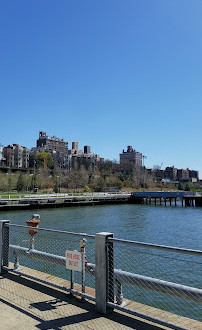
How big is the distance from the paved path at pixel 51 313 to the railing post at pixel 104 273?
0.21 metres

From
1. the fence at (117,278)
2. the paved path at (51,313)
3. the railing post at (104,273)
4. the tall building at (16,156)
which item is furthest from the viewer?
the tall building at (16,156)

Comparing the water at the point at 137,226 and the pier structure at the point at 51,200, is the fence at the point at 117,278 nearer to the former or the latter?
the water at the point at 137,226

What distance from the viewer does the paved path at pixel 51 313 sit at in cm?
439

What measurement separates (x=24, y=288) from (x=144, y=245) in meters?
3.08

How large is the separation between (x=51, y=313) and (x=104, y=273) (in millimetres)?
1112

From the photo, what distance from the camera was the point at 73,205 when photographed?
6334cm

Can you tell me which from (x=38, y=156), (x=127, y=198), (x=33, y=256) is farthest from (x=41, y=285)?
(x=38, y=156)

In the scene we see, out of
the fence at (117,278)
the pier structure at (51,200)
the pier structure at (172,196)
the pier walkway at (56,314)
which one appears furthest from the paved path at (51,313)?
the pier structure at (172,196)

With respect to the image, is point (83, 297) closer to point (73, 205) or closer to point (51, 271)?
point (51, 271)

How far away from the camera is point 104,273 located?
16.2ft

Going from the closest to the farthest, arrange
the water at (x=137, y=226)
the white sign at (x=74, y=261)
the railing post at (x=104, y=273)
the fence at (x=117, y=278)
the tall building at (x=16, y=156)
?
the fence at (x=117, y=278)
the railing post at (x=104, y=273)
the white sign at (x=74, y=261)
the water at (x=137, y=226)
the tall building at (x=16, y=156)

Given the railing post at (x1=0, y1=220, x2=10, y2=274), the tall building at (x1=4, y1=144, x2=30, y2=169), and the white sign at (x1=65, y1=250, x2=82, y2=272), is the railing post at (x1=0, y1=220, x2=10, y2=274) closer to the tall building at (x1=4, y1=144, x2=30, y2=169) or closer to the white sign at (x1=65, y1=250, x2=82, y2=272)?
the white sign at (x1=65, y1=250, x2=82, y2=272)

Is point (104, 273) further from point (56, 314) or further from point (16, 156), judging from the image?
point (16, 156)

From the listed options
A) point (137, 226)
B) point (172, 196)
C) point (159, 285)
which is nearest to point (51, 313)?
point (159, 285)
